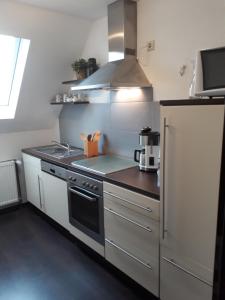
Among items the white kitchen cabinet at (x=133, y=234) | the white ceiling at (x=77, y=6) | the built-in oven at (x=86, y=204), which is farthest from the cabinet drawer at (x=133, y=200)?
the white ceiling at (x=77, y=6)

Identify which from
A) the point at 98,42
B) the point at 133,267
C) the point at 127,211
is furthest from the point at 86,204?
the point at 98,42

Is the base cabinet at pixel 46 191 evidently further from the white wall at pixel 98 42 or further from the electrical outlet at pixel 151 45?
the electrical outlet at pixel 151 45

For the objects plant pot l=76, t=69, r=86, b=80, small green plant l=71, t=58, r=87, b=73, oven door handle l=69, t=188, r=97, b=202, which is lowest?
oven door handle l=69, t=188, r=97, b=202

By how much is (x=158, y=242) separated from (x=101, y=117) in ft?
5.46

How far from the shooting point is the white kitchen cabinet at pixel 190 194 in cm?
123

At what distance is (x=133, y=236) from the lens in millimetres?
1796

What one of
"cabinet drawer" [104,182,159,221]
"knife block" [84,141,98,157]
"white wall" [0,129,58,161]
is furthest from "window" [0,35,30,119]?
"cabinet drawer" [104,182,159,221]

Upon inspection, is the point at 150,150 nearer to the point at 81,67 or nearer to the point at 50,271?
the point at 81,67

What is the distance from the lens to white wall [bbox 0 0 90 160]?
90.5 inches

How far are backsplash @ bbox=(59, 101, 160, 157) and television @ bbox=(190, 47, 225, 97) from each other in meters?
0.82

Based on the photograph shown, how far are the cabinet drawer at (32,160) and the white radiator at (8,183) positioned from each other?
0.16 meters

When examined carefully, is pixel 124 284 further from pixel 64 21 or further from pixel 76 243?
pixel 64 21

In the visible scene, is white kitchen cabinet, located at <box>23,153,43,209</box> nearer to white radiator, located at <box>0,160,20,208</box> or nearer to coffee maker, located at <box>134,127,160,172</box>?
white radiator, located at <box>0,160,20,208</box>

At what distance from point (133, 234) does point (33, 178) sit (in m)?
1.78
